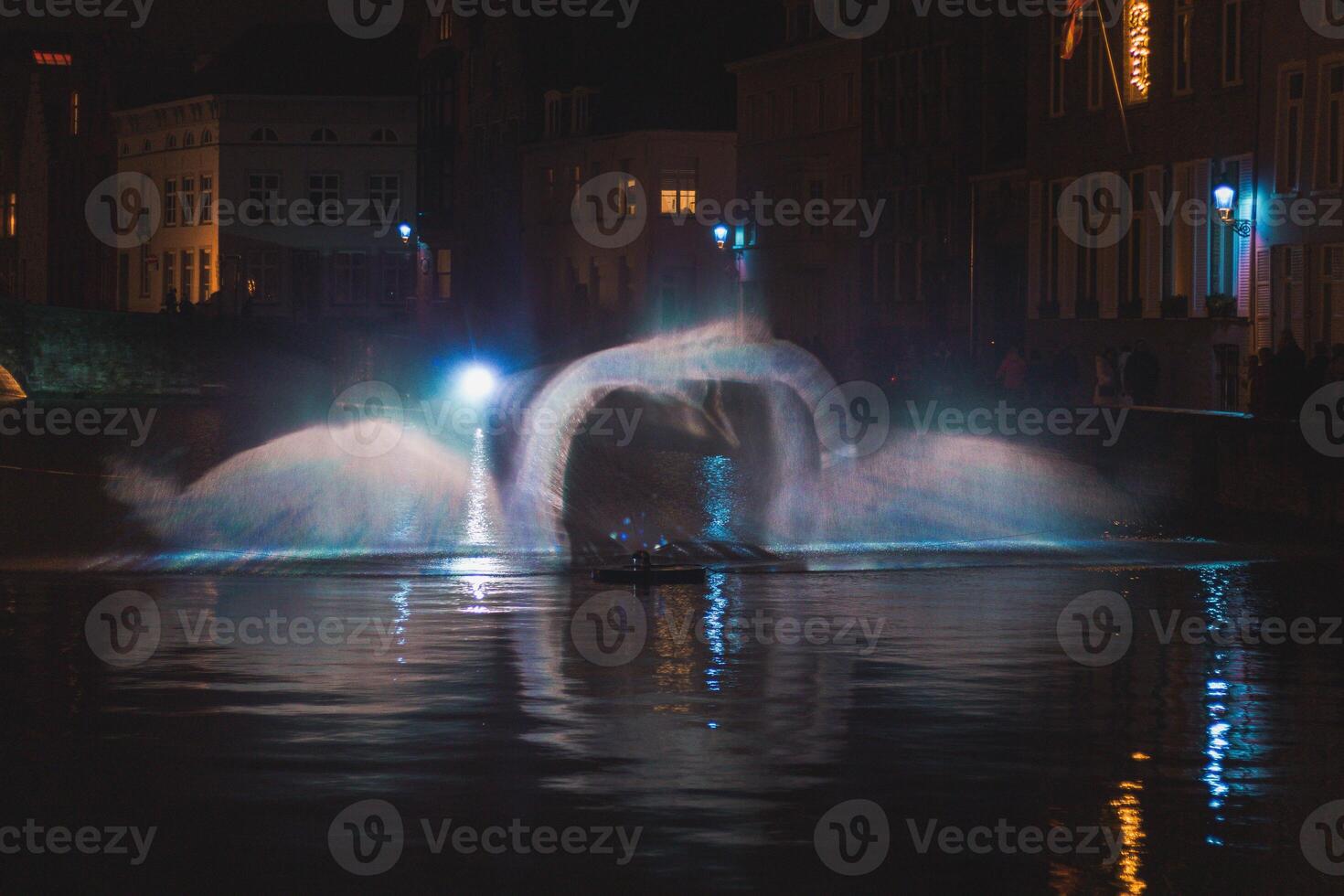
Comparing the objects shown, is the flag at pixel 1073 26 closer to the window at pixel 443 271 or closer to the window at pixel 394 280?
the window at pixel 443 271

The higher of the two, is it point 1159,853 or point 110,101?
point 110,101

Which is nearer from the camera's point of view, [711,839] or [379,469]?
[711,839]

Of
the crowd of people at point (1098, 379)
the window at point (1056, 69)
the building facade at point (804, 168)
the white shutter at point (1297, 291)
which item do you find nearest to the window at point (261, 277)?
the building facade at point (804, 168)

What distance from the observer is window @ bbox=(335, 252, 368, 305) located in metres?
93.8

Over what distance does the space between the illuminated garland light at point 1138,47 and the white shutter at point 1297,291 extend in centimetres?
684

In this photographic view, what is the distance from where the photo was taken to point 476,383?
56.5 metres

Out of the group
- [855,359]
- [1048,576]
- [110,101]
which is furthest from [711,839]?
[110,101]

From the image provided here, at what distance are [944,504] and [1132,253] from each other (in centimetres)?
1715

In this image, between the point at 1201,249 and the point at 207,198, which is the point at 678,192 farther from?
the point at 1201,249

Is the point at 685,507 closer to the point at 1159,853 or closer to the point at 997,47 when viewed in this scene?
the point at 1159,853

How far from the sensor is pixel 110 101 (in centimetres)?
10750

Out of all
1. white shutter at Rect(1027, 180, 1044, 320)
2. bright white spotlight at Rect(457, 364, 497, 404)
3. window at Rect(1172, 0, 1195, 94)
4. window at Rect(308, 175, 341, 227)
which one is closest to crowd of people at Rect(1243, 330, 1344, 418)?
window at Rect(1172, 0, 1195, 94)

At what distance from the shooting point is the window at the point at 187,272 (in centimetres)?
9819

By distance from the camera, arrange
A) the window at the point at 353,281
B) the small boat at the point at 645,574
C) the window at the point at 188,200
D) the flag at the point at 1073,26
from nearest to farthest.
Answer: the small boat at the point at 645,574
the flag at the point at 1073,26
the window at the point at 353,281
the window at the point at 188,200
